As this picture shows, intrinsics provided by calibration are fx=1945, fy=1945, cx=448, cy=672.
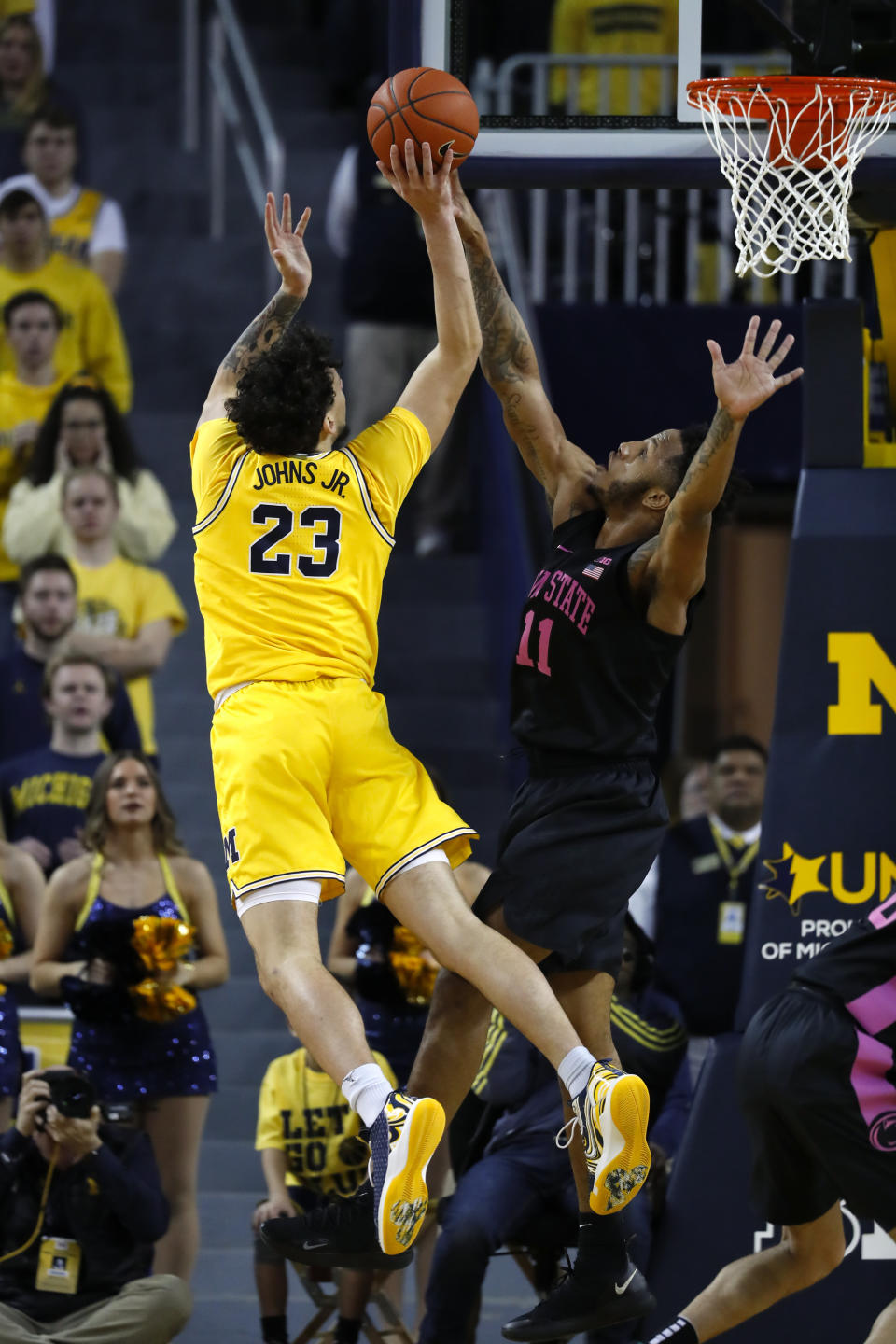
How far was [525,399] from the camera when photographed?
6227 millimetres

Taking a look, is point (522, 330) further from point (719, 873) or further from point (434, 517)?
point (434, 517)

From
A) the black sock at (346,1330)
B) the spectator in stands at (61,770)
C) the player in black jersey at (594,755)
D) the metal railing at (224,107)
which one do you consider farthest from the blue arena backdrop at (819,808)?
the metal railing at (224,107)

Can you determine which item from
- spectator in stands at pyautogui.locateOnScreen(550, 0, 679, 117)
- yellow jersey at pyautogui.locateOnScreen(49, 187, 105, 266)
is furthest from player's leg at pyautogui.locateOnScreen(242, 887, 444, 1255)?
spectator in stands at pyautogui.locateOnScreen(550, 0, 679, 117)

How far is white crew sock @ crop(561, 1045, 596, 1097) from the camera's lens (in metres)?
Answer: 5.17

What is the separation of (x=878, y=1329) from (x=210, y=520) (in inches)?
124

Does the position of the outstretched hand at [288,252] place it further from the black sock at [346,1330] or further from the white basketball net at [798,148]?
the black sock at [346,1330]

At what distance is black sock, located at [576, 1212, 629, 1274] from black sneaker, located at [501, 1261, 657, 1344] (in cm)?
3

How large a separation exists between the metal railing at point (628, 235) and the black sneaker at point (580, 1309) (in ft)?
23.8

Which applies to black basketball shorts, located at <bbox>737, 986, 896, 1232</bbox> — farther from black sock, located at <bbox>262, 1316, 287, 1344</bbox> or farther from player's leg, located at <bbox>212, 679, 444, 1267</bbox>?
black sock, located at <bbox>262, 1316, 287, 1344</bbox>

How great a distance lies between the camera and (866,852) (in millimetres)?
7055

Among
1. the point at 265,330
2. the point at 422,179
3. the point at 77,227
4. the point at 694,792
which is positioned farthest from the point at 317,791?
the point at 77,227

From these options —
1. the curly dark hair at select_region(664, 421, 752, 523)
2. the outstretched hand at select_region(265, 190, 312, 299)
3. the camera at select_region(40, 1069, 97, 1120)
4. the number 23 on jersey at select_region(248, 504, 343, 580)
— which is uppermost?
the outstretched hand at select_region(265, 190, 312, 299)

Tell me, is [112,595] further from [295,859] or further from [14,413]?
[295,859]

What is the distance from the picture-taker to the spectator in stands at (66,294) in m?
11.1
